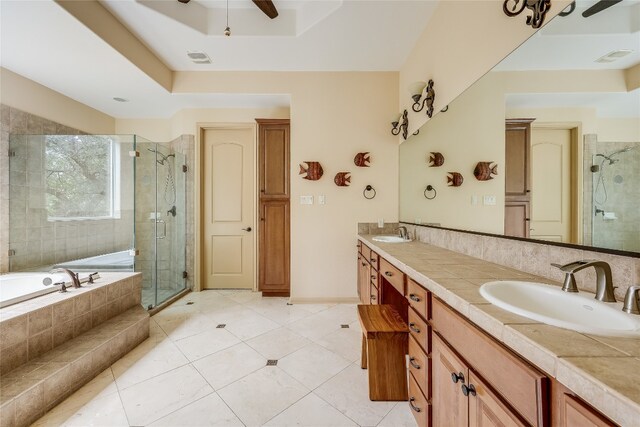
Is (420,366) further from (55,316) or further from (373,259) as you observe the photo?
(55,316)

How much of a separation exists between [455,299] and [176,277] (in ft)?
11.7

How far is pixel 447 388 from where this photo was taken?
3.09ft

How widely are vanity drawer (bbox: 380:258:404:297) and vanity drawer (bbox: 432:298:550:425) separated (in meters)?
0.49

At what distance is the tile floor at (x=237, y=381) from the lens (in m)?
1.38

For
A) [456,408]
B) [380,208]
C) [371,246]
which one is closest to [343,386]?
[456,408]

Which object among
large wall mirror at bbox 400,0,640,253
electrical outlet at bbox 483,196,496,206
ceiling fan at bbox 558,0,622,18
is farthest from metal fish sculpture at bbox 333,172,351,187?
ceiling fan at bbox 558,0,622,18

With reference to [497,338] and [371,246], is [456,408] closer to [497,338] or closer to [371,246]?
[497,338]

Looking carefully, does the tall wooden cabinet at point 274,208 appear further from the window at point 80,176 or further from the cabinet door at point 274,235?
the window at point 80,176

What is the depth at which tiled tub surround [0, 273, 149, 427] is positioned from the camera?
132 cm

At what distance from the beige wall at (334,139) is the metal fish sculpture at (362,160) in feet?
0.19

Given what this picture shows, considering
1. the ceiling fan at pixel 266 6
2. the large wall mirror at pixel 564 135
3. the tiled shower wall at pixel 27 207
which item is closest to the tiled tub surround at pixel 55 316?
the tiled shower wall at pixel 27 207

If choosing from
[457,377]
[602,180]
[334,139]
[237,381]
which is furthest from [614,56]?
[237,381]

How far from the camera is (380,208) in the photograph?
295 cm

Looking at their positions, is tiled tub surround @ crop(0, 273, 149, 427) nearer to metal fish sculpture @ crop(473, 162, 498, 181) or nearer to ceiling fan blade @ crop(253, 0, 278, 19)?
ceiling fan blade @ crop(253, 0, 278, 19)
